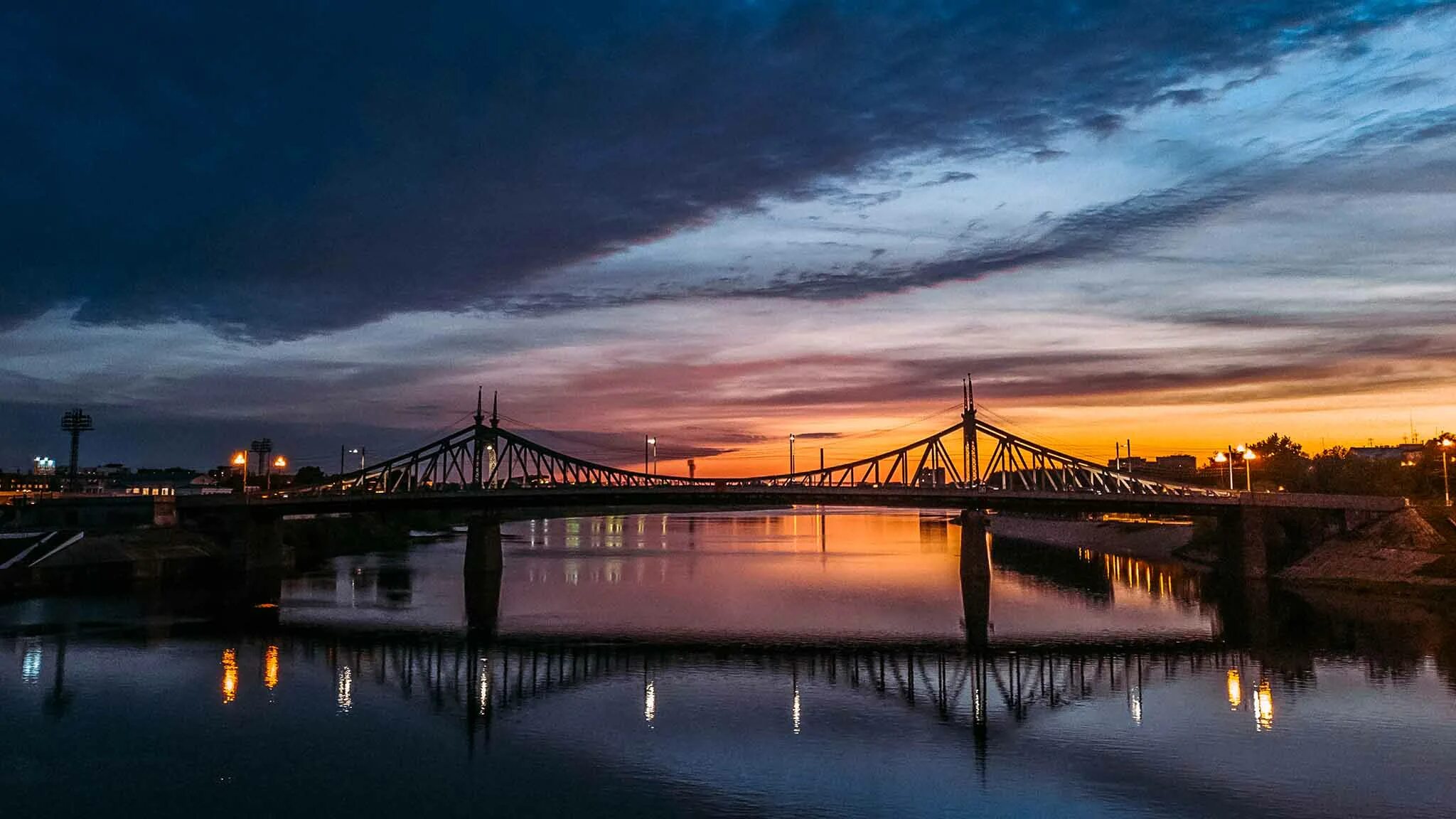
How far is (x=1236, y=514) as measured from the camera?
249 feet

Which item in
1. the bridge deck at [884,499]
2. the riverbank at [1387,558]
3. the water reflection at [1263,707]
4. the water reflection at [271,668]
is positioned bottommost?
the water reflection at [1263,707]

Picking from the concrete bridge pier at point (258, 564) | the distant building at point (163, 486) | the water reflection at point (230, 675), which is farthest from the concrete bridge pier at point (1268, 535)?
the distant building at point (163, 486)

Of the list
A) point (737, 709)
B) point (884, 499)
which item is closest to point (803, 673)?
point (737, 709)

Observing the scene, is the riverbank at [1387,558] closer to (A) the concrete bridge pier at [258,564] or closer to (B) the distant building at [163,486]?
(A) the concrete bridge pier at [258,564]

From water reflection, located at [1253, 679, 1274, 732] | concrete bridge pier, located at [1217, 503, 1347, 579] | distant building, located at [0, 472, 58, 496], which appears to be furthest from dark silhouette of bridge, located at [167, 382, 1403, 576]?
distant building, located at [0, 472, 58, 496]

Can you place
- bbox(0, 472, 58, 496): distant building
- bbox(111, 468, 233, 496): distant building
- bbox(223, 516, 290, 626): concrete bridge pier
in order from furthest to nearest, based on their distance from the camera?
bbox(0, 472, 58, 496): distant building
bbox(111, 468, 233, 496): distant building
bbox(223, 516, 290, 626): concrete bridge pier

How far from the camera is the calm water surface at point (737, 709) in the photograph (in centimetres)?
2409

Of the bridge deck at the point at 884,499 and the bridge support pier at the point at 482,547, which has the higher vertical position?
the bridge deck at the point at 884,499

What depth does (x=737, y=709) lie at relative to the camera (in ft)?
109

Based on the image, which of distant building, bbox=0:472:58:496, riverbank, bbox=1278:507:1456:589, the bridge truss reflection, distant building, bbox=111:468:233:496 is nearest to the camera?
the bridge truss reflection

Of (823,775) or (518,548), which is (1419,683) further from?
(518,548)

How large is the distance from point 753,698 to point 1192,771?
45.9 feet

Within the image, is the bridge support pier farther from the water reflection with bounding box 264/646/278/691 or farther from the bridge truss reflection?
the water reflection with bounding box 264/646/278/691

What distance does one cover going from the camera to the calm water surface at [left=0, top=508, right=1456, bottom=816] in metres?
24.1
